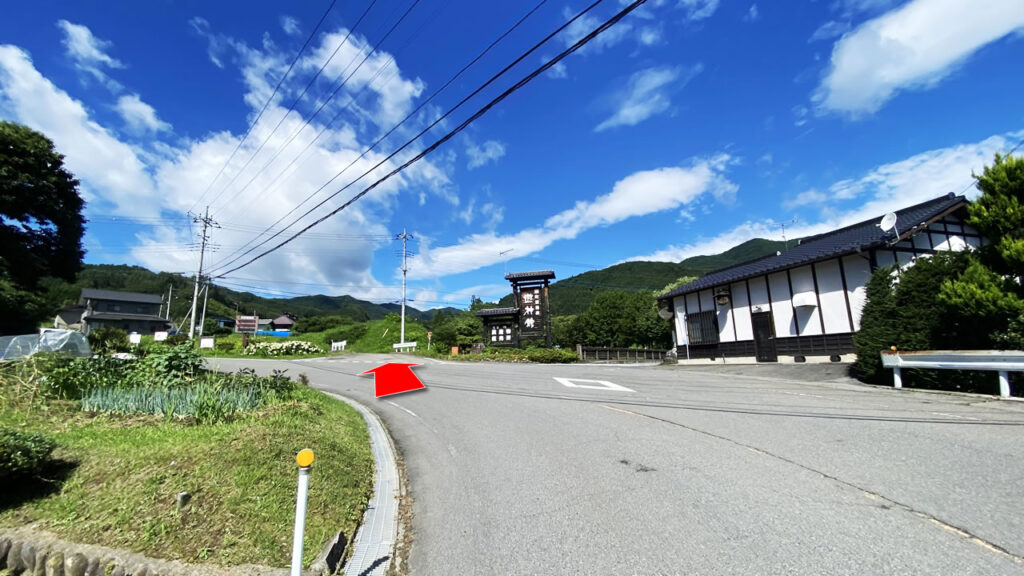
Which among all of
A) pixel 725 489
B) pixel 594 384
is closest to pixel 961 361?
pixel 594 384

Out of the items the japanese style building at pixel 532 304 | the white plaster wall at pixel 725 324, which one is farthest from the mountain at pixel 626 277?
the white plaster wall at pixel 725 324

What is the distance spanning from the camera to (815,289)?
18.8 metres

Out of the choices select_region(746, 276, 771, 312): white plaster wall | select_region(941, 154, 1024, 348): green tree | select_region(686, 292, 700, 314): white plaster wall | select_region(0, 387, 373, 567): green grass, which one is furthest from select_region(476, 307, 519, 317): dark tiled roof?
select_region(0, 387, 373, 567): green grass

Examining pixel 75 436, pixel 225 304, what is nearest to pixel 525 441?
pixel 75 436

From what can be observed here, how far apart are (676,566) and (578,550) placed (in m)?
0.73

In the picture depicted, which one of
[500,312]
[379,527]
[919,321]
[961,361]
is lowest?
[379,527]

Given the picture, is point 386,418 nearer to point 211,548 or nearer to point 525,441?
point 525,441

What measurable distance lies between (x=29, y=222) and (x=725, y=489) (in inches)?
1498

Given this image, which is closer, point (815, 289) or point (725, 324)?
point (815, 289)

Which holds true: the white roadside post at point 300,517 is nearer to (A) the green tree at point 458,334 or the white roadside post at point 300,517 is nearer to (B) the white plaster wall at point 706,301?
(B) the white plaster wall at point 706,301

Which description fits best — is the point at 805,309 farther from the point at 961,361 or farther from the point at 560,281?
the point at 560,281

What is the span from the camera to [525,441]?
6988mm

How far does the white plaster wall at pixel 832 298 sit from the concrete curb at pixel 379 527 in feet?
61.5

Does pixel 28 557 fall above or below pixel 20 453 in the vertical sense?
below
